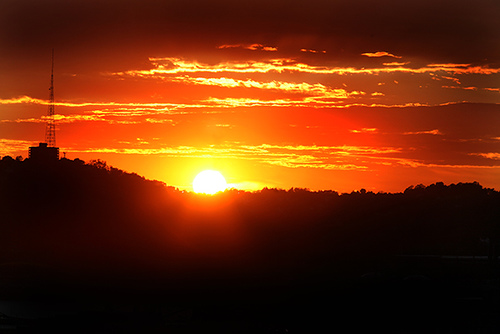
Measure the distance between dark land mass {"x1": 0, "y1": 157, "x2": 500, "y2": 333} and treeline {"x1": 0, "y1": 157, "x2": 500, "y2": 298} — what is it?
0.89 feet

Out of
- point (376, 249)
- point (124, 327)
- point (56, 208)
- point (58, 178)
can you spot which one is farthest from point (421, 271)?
point (58, 178)

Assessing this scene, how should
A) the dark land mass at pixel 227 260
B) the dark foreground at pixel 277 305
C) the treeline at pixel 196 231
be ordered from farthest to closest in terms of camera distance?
1. the treeline at pixel 196 231
2. the dark land mass at pixel 227 260
3. the dark foreground at pixel 277 305

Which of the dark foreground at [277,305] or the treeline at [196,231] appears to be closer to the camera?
the dark foreground at [277,305]

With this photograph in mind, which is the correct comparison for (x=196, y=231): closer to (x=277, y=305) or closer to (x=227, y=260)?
(x=227, y=260)

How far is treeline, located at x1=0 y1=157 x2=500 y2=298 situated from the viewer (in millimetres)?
81938

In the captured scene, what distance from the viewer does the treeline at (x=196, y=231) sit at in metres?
81.9

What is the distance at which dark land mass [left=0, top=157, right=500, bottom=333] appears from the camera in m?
61.9

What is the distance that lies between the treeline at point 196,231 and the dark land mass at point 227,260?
271mm

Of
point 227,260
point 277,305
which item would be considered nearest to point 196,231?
point 227,260

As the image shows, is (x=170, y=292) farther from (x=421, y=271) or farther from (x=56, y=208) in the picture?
(x=56, y=208)

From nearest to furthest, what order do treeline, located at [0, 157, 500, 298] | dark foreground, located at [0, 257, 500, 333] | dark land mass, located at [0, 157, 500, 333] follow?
dark foreground, located at [0, 257, 500, 333]
dark land mass, located at [0, 157, 500, 333]
treeline, located at [0, 157, 500, 298]

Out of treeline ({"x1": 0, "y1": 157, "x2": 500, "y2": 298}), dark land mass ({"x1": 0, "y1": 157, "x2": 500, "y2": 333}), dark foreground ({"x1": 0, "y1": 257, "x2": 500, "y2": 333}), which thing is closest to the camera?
dark foreground ({"x1": 0, "y1": 257, "x2": 500, "y2": 333})

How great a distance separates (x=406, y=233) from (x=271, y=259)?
36.6 meters

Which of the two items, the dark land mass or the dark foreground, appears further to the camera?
the dark land mass
